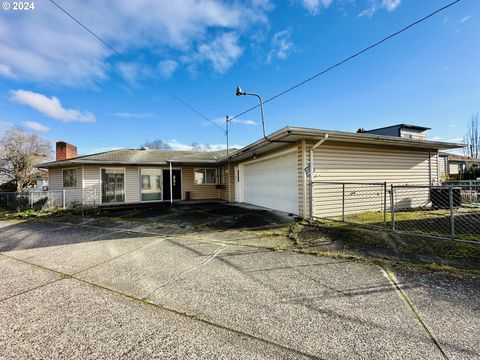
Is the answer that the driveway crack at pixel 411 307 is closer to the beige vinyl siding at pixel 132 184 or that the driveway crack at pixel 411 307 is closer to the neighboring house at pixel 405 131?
the beige vinyl siding at pixel 132 184

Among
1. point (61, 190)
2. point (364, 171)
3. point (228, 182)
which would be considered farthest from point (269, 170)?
point (61, 190)

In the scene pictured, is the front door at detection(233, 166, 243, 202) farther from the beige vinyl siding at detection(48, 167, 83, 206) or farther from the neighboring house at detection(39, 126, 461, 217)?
the beige vinyl siding at detection(48, 167, 83, 206)

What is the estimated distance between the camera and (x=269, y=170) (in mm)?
9203

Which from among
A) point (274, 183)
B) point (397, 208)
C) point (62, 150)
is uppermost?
point (62, 150)

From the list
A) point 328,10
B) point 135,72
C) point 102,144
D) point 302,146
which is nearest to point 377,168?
point 302,146

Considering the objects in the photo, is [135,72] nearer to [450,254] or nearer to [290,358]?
[290,358]

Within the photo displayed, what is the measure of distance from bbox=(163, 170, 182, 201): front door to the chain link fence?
3.79 metres

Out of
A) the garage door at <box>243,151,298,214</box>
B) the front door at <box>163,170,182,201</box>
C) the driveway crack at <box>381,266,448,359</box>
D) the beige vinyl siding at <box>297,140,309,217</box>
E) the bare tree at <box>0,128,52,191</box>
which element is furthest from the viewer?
the bare tree at <box>0,128,52,191</box>

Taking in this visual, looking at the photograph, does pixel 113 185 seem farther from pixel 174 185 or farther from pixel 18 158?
pixel 18 158

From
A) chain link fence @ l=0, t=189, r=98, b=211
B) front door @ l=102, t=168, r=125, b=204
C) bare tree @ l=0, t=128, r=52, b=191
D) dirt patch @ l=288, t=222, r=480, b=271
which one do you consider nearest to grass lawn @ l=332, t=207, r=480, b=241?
dirt patch @ l=288, t=222, r=480, b=271

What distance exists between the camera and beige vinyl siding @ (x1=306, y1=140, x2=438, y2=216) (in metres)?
6.93

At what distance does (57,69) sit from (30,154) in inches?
617

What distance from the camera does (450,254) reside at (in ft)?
12.0

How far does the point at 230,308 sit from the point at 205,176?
12435mm
